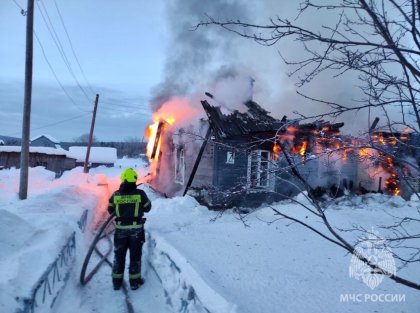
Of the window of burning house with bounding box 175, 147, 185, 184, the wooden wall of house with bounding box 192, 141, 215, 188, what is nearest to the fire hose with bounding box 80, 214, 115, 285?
the wooden wall of house with bounding box 192, 141, 215, 188

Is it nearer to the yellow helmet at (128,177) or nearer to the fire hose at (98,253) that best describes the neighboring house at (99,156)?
the fire hose at (98,253)

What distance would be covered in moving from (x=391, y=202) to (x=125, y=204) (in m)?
11.2

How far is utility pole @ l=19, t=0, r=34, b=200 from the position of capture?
1317 cm

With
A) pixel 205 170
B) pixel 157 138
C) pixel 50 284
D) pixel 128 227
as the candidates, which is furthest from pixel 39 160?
pixel 50 284

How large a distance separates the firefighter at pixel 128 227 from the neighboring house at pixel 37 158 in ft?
104

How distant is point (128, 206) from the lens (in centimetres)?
689

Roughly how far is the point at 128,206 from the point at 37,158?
109 ft

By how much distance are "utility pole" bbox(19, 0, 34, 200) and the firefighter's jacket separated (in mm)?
7620

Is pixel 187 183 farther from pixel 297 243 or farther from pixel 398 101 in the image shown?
pixel 398 101

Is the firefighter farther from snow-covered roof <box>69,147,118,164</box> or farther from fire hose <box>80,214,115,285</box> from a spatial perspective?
snow-covered roof <box>69,147,118,164</box>

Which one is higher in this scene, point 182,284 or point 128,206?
point 128,206

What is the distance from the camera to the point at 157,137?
21062mm

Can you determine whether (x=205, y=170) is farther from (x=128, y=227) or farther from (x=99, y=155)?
(x=99, y=155)

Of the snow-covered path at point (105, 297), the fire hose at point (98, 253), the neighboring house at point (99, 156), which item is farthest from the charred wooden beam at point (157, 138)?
the neighboring house at point (99, 156)
